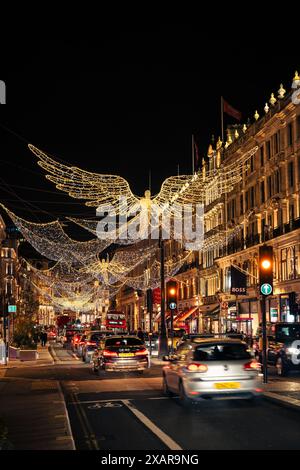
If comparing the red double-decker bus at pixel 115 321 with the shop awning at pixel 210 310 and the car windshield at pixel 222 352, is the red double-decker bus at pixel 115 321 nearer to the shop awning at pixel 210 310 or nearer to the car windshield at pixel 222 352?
the shop awning at pixel 210 310

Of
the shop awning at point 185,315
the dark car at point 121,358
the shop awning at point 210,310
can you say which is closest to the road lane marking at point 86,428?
the dark car at point 121,358

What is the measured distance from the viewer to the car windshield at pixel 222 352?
48.8 ft

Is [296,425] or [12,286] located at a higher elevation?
[12,286]

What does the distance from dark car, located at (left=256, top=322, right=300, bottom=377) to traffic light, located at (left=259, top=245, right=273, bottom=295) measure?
5.53 metres

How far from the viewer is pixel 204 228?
70.3 metres

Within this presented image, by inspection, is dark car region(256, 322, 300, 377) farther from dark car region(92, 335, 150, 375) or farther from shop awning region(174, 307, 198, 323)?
shop awning region(174, 307, 198, 323)

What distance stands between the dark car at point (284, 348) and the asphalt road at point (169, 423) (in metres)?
7.04

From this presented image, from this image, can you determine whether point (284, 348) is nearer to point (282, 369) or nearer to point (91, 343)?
point (282, 369)

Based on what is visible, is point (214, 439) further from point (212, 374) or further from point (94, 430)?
point (212, 374)

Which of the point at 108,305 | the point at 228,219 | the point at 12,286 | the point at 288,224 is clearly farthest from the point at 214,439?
the point at 108,305

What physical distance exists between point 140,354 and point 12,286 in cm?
7182

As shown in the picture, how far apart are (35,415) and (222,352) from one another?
Result: 4.27 metres

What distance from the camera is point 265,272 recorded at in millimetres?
20125

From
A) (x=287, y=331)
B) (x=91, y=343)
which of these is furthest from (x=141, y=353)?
(x=91, y=343)
